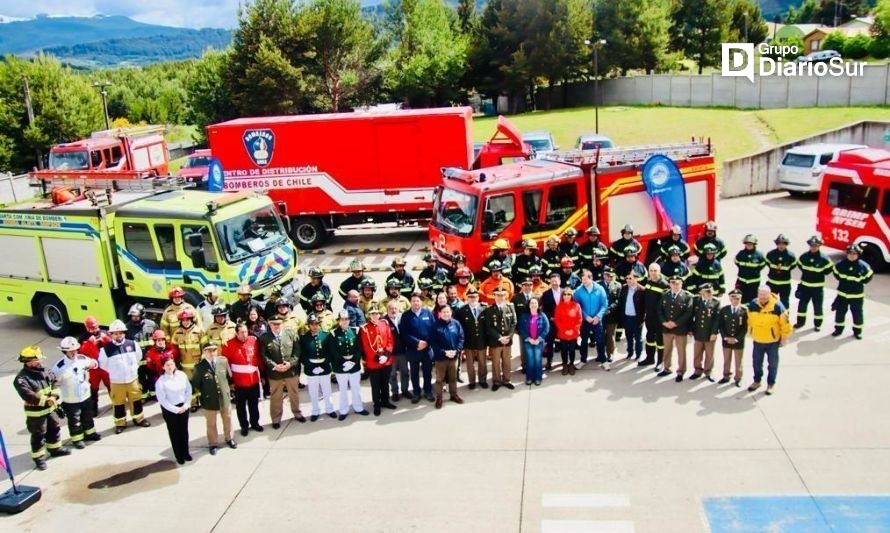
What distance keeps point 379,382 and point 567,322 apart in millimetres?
2730

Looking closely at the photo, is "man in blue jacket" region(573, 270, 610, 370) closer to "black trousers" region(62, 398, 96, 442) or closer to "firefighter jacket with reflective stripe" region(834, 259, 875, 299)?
"firefighter jacket with reflective stripe" region(834, 259, 875, 299)

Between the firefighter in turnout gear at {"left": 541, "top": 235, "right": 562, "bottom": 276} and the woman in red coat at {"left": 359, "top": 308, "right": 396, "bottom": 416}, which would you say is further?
the firefighter in turnout gear at {"left": 541, "top": 235, "right": 562, "bottom": 276}

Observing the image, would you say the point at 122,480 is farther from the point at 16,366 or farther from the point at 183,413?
the point at 16,366

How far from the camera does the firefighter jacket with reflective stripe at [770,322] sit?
947 centimetres

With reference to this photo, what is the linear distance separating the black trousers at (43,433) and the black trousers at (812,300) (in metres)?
10.8

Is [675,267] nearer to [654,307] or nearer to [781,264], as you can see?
[654,307]

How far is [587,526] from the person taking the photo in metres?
7.10

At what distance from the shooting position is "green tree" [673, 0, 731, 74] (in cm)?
5581

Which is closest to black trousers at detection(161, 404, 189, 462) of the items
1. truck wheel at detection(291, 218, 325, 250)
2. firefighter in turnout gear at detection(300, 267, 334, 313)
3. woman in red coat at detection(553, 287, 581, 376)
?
firefighter in turnout gear at detection(300, 267, 334, 313)

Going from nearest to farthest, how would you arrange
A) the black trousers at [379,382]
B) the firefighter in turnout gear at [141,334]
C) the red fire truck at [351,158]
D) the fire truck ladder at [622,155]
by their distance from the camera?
1. the black trousers at [379,382]
2. the firefighter in turnout gear at [141,334]
3. the fire truck ladder at [622,155]
4. the red fire truck at [351,158]

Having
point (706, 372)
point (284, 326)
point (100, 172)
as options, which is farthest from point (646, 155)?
point (100, 172)

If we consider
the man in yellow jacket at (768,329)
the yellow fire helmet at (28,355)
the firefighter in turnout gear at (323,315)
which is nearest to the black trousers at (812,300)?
the man in yellow jacket at (768,329)

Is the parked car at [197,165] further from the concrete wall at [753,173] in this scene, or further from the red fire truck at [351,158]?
the concrete wall at [753,173]

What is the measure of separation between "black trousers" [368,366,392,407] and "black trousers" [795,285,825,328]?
675 cm
